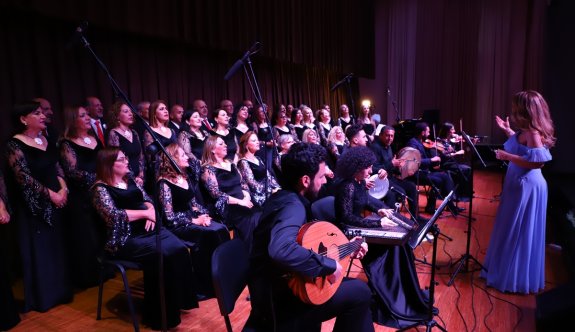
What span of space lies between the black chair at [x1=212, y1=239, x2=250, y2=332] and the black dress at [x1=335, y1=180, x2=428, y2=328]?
115 centimetres

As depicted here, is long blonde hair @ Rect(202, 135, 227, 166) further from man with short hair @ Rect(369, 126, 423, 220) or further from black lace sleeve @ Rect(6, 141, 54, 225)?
man with short hair @ Rect(369, 126, 423, 220)

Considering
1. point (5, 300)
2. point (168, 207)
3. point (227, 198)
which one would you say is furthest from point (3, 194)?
point (227, 198)

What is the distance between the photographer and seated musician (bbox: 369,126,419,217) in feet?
16.9

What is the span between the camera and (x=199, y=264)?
3.45 meters

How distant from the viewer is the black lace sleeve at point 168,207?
11.1 ft

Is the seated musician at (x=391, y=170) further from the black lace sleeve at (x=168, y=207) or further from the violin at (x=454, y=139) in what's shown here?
the black lace sleeve at (x=168, y=207)

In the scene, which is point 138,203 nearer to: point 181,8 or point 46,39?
point 46,39

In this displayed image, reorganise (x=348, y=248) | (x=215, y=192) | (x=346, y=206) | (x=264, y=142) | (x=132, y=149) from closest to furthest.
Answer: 1. (x=348, y=248)
2. (x=346, y=206)
3. (x=215, y=192)
4. (x=132, y=149)
5. (x=264, y=142)

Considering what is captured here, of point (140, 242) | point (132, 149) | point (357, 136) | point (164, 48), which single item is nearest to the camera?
point (140, 242)

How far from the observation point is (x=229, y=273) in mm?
1953

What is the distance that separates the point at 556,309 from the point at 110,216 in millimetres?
3061

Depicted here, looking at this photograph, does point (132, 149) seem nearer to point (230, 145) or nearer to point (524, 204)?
point (230, 145)

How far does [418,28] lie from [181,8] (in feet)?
28.2

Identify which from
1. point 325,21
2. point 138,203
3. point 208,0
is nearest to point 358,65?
point 325,21
